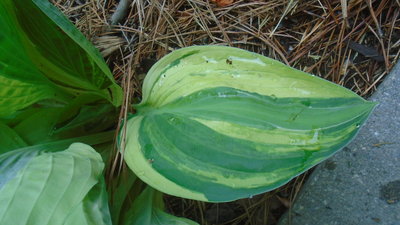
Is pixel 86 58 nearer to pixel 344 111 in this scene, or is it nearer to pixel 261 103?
pixel 261 103

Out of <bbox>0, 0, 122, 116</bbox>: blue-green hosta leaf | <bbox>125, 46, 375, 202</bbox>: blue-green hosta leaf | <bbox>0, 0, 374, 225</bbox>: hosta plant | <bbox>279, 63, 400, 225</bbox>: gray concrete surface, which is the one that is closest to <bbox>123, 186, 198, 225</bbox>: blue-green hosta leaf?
<bbox>0, 0, 374, 225</bbox>: hosta plant

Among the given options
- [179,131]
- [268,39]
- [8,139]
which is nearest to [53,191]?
[179,131]

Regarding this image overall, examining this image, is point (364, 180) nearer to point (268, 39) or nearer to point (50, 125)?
point (268, 39)

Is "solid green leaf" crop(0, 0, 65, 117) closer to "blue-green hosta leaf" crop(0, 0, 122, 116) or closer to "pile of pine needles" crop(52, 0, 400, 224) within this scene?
"blue-green hosta leaf" crop(0, 0, 122, 116)

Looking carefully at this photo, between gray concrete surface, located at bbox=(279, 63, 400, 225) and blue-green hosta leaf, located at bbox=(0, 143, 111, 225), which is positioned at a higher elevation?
blue-green hosta leaf, located at bbox=(0, 143, 111, 225)

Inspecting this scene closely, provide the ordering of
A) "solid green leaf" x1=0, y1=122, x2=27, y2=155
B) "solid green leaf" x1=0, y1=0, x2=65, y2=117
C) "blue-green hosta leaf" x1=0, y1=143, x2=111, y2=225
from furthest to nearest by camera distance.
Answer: "solid green leaf" x1=0, y1=122, x2=27, y2=155 < "solid green leaf" x1=0, y1=0, x2=65, y2=117 < "blue-green hosta leaf" x1=0, y1=143, x2=111, y2=225

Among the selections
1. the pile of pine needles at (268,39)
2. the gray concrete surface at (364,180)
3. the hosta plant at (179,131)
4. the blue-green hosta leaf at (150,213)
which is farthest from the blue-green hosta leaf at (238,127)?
the gray concrete surface at (364,180)

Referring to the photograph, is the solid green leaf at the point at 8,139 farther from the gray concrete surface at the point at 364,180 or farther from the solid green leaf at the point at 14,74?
the gray concrete surface at the point at 364,180
